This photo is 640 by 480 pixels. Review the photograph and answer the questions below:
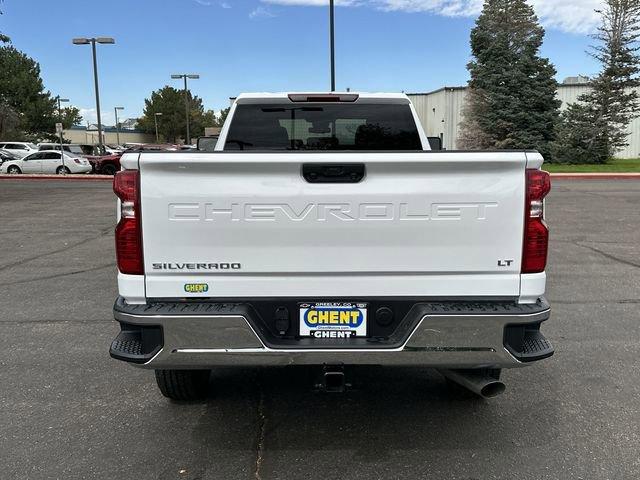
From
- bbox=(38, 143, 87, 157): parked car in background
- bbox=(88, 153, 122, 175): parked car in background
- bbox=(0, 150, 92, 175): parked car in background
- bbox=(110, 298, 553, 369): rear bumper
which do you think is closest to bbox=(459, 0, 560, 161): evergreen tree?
bbox=(88, 153, 122, 175): parked car in background

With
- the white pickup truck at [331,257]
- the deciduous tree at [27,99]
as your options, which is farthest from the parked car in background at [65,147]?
the white pickup truck at [331,257]

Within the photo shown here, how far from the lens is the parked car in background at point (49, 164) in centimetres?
3059

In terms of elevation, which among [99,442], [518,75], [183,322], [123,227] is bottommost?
[99,442]

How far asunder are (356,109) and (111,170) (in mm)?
28918

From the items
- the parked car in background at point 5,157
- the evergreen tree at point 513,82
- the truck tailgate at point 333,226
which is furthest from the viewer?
the parked car in background at point 5,157

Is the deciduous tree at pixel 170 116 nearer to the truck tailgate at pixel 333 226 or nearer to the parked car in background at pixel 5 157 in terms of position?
the parked car in background at pixel 5 157

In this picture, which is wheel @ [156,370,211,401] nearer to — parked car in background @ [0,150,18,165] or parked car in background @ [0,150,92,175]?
parked car in background @ [0,150,92,175]

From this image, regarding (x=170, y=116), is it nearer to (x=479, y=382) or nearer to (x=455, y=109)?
(x=455, y=109)

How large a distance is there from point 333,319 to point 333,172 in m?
0.73

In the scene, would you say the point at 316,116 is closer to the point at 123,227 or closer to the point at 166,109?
the point at 123,227

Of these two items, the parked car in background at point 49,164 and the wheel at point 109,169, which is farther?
the wheel at point 109,169

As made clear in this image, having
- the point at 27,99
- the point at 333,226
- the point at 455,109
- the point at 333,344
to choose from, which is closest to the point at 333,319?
the point at 333,344

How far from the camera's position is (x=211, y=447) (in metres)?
3.21

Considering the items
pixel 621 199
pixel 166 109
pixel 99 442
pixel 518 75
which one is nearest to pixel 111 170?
pixel 518 75
